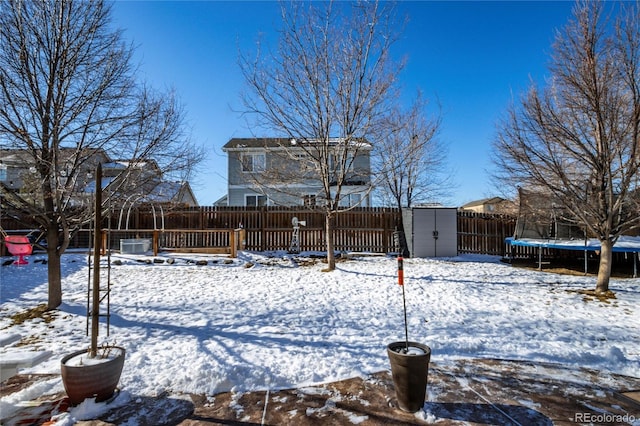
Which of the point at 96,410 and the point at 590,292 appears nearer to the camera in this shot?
the point at 96,410

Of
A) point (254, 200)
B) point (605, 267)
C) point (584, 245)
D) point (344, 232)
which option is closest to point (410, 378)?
point (605, 267)

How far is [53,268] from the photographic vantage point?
19.1ft

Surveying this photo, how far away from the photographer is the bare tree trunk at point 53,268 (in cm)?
564

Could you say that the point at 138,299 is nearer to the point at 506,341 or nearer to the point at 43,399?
the point at 43,399

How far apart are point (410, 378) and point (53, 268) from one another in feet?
20.2

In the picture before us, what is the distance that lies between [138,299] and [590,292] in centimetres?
945

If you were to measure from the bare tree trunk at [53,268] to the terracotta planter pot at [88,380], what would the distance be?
3355mm

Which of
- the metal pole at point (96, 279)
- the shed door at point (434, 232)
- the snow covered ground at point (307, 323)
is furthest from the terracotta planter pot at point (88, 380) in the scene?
the shed door at point (434, 232)

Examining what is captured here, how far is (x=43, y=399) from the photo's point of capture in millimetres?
3262

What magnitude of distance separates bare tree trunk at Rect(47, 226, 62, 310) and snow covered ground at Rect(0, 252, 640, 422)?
0.20 metres

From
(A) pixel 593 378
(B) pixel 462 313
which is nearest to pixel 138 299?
(B) pixel 462 313

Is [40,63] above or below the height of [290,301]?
above

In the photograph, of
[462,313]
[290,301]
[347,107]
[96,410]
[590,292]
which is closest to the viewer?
[96,410]

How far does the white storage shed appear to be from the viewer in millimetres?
12288
